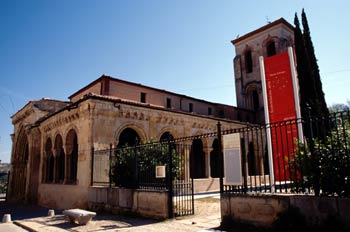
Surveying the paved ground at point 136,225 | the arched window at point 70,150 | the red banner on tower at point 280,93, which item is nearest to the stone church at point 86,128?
the arched window at point 70,150

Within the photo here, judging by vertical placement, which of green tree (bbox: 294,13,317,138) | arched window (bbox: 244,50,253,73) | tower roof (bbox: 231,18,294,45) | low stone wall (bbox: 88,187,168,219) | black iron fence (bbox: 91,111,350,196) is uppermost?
tower roof (bbox: 231,18,294,45)

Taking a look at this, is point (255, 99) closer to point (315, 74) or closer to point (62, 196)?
point (315, 74)

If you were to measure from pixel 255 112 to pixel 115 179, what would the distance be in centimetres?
2420

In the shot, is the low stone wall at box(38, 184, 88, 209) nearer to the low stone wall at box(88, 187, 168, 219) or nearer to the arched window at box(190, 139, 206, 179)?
the low stone wall at box(88, 187, 168, 219)

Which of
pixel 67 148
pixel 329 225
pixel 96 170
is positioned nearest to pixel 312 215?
pixel 329 225

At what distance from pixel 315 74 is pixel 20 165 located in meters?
23.8

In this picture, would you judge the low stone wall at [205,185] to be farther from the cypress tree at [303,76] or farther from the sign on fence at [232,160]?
the sign on fence at [232,160]

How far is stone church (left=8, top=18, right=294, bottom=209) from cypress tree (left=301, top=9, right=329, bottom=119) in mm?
5946

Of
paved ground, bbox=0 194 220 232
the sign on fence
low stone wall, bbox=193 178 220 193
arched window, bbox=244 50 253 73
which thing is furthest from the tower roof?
the sign on fence

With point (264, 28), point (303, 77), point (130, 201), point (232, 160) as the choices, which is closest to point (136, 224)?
point (130, 201)

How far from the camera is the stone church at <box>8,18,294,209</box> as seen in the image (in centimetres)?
1252

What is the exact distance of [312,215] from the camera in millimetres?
5355

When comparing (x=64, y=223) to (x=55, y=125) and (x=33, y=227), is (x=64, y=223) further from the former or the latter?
(x=55, y=125)

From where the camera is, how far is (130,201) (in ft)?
30.6
